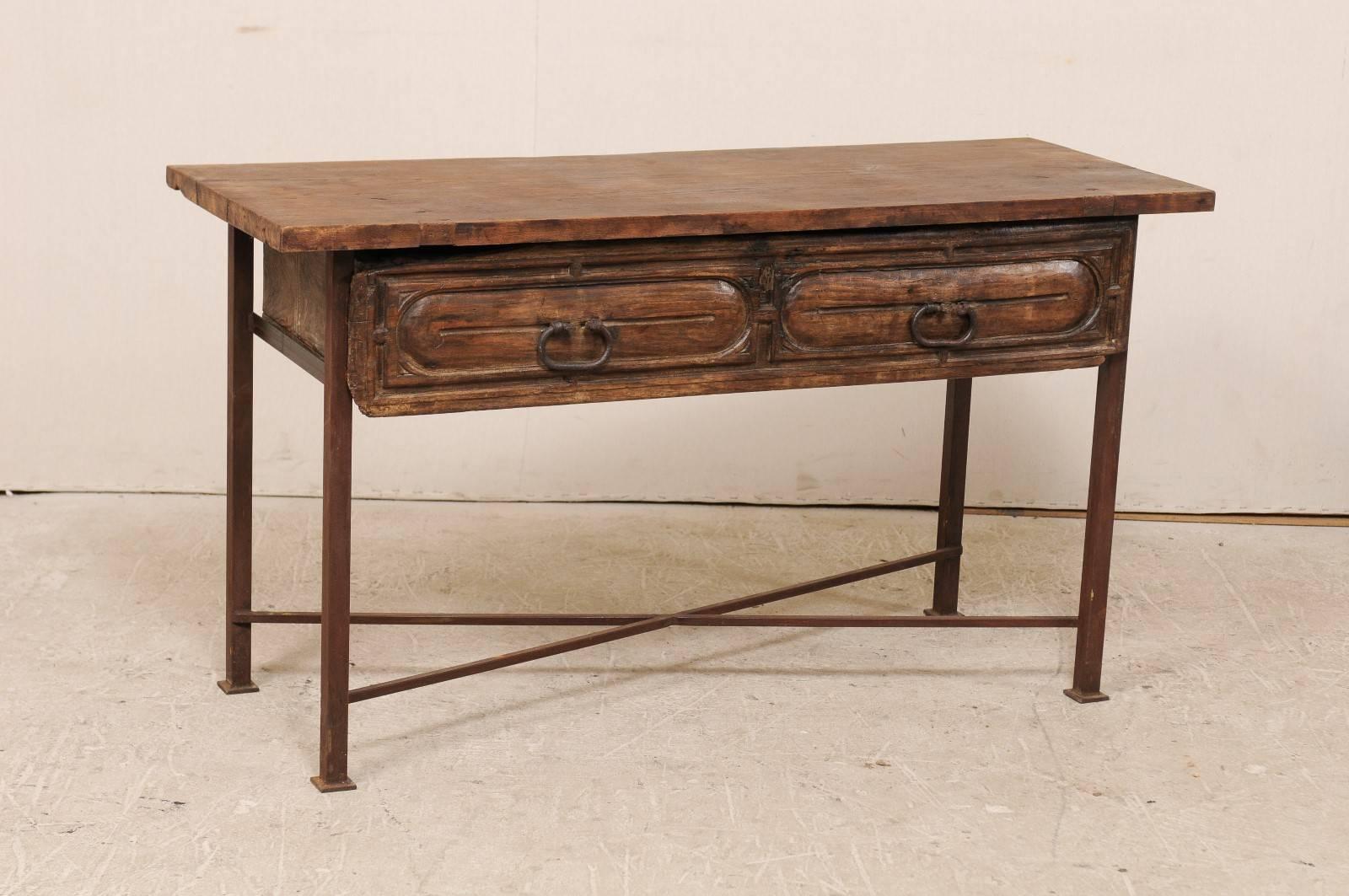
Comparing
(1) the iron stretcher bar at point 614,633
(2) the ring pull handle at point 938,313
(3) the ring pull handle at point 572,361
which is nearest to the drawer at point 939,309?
(2) the ring pull handle at point 938,313

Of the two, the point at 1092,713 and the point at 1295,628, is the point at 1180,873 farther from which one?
the point at 1295,628

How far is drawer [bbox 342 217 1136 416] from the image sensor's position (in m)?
3.14

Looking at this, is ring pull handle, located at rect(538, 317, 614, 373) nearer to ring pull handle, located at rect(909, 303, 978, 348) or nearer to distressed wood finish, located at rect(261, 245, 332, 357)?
distressed wood finish, located at rect(261, 245, 332, 357)

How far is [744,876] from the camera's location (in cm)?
311

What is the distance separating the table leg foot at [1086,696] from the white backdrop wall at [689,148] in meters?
1.59

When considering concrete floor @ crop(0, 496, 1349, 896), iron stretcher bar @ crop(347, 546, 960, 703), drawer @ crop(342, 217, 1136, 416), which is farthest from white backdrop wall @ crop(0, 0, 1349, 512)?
drawer @ crop(342, 217, 1136, 416)

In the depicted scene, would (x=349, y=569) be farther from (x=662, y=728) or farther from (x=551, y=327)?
(x=662, y=728)

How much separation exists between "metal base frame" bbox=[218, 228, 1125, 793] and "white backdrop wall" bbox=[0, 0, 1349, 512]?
122cm

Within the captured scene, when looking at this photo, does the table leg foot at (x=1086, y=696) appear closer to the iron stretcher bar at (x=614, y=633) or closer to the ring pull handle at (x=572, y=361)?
the iron stretcher bar at (x=614, y=633)

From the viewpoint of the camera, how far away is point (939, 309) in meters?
3.53

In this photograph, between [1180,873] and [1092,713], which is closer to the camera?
[1180,873]

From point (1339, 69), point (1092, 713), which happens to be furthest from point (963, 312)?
point (1339, 69)

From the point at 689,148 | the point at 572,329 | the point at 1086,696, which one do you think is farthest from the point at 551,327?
the point at 689,148

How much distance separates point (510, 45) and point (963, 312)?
2.11m
